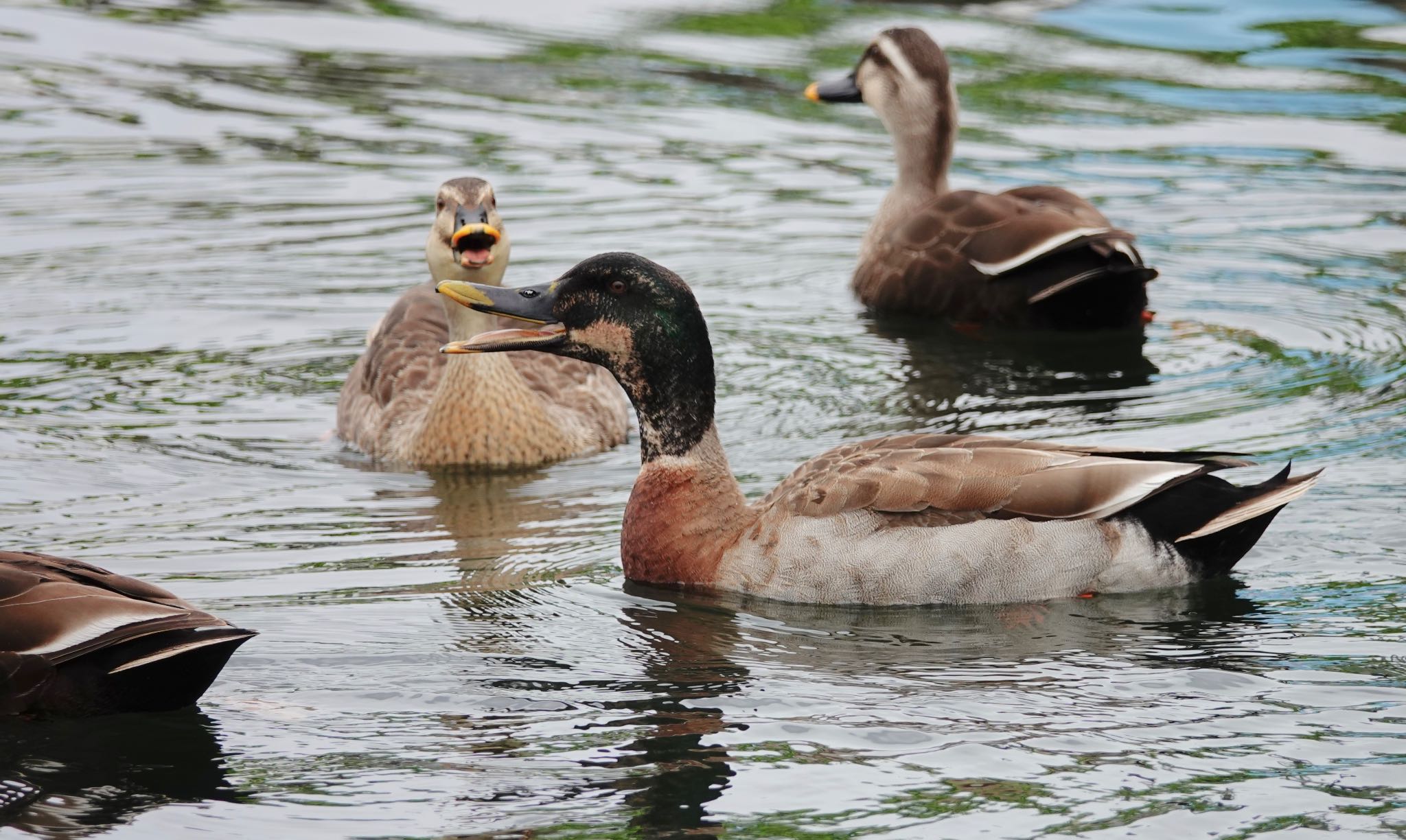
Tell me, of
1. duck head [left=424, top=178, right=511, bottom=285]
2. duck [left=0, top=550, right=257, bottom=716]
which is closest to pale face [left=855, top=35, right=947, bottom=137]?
duck head [left=424, top=178, right=511, bottom=285]

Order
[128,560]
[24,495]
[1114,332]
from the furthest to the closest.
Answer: [1114,332] < [24,495] < [128,560]

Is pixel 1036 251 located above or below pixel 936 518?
above

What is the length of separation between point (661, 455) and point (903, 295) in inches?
202

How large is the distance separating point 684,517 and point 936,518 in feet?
3.39

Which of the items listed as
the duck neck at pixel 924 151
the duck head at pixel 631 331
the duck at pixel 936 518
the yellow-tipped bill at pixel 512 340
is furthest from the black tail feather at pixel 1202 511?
the duck neck at pixel 924 151

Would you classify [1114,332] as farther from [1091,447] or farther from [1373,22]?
[1373,22]

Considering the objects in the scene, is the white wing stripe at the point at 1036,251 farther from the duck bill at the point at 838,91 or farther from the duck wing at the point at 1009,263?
the duck bill at the point at 838,91

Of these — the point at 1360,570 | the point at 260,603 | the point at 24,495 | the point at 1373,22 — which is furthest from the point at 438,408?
the point at 1373,22

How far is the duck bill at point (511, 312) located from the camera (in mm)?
8203

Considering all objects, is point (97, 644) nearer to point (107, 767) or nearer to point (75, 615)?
point (75, 615)

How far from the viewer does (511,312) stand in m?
8.34

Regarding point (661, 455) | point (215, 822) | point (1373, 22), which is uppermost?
point (1373, 22)

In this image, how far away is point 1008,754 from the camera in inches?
246

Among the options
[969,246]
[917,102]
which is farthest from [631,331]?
[917,102]
